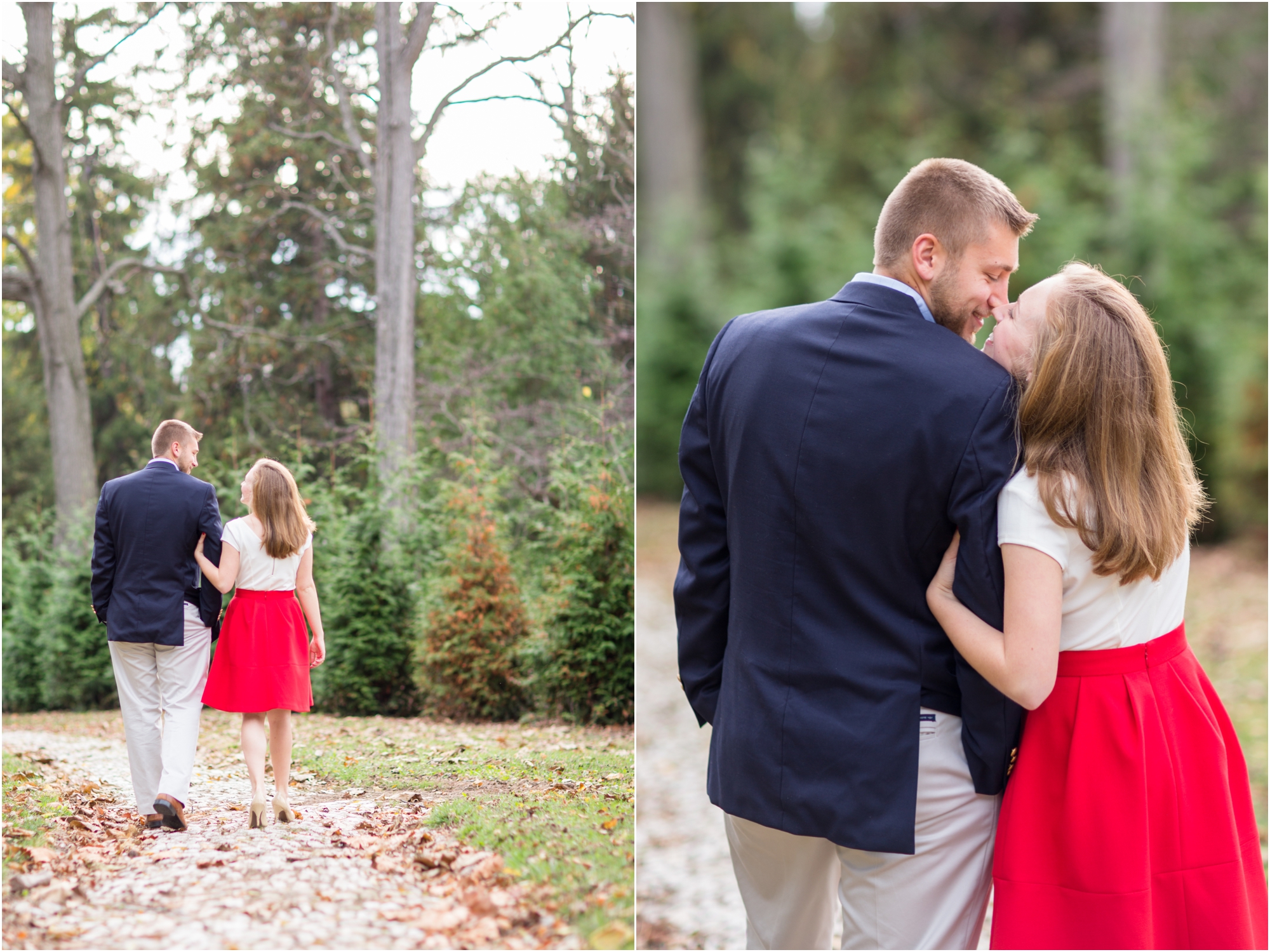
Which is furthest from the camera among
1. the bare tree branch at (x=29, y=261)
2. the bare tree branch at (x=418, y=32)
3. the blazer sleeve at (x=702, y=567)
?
the bare tree branch at (x=418, y=32)

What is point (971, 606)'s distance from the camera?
7.13ft

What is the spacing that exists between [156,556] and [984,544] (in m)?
2.53

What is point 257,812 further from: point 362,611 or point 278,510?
point 278,510

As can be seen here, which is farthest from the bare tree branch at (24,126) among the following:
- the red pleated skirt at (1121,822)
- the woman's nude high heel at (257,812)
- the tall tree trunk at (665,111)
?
the tall tree trunk at (665,111)

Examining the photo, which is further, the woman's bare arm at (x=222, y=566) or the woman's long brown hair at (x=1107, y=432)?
the woman's bare arm at (x=222, y=566)

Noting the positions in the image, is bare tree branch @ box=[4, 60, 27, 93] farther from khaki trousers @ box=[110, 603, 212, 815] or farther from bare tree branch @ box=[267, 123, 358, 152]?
khaki trousers @ box=[110, 603, 212, 815]

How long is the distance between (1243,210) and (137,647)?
11662 mm

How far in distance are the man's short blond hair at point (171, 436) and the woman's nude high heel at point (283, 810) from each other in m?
1.18

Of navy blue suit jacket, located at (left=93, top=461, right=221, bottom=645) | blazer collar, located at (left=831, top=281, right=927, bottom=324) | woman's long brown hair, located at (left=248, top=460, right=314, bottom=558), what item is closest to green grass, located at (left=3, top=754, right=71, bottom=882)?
navy blue suit jacket, located at (left=93, top=461, right=221, bottom=645)

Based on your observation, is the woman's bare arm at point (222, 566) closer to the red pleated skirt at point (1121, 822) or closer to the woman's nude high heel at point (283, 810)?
the woman's nude high heel at point (283, 810)

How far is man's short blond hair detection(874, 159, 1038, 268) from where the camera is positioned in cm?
228

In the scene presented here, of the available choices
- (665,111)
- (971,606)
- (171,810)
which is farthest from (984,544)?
(665,111)

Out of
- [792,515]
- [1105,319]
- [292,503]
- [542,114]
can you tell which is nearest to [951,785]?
[792,515]

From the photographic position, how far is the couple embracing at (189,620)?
3.22m
